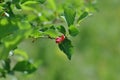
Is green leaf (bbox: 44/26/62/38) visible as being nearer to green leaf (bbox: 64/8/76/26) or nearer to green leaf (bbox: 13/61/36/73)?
green leaf (bbox: 64/8/76/26)

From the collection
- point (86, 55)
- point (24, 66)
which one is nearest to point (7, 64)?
point (24, 66)

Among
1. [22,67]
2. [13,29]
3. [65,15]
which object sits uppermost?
[13,29]

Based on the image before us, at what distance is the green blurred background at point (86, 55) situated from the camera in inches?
194

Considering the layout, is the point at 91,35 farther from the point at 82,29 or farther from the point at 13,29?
the point at 13,29

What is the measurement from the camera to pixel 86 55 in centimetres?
537

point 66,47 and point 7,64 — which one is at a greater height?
point 66,47

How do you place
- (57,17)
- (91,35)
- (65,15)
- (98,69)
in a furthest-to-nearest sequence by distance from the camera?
(91,35), (98,69), (57,17), (65,15)

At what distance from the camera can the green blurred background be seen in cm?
492

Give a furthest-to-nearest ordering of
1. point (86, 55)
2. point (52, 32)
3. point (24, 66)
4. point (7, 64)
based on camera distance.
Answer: point (86, 55), point (7, 64), point (24, 66), point (52, 32)

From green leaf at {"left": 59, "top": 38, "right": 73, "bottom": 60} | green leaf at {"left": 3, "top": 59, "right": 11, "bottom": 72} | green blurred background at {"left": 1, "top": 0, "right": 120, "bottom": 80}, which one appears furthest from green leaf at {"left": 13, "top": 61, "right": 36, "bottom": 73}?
green blurred background at {"left": 1, "top": 0, "right": 120, "bottom": 80}

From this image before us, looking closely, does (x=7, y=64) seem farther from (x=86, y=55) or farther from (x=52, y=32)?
(x=86, y=55)

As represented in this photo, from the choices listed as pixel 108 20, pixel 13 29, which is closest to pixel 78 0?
pixel 13 29

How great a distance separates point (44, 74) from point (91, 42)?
1124 mm

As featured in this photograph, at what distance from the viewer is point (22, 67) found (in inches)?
61.5
